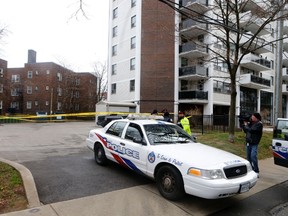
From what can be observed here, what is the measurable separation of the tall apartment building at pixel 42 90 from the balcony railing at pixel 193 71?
22.7 metres

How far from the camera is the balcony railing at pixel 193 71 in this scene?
26909mm

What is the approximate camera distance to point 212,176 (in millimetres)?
4426

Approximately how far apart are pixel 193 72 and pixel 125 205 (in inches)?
940

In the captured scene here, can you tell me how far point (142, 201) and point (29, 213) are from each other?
2.00m

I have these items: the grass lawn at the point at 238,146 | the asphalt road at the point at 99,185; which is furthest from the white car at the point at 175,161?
the grass lawn at the point at 238,146

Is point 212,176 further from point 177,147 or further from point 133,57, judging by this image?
point 133,57

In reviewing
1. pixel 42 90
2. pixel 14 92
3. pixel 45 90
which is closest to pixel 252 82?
pixel 45 90

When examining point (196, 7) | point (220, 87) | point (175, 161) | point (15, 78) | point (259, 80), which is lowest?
point (175, 161)

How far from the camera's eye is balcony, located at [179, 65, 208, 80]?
26.9 m

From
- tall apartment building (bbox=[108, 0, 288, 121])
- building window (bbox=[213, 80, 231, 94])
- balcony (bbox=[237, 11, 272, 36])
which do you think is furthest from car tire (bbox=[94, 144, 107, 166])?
building window (bbox=[213, 80, 231, 94])

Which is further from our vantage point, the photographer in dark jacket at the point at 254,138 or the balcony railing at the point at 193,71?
the balcony railing at the point at 193,71

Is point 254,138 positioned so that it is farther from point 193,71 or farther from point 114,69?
point 114,69

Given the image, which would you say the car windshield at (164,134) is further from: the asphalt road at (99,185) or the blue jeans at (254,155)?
the blue jeans at (254,155)

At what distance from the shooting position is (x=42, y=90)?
4438 centimetres
